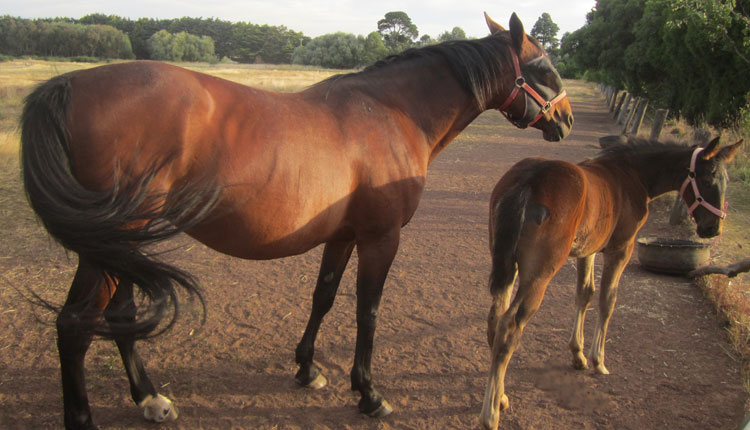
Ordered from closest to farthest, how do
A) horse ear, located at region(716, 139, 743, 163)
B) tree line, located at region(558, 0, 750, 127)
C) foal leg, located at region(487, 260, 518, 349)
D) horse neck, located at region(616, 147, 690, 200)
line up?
foal leg, located at region(487, 260, 518, 349)
horse ear, located at region(716, 139, 743, 163)
horse neck, located at region(616, 147, 690, 200)
tree line, located at region(558, 0, 750, 127)

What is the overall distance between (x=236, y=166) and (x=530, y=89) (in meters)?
1.97

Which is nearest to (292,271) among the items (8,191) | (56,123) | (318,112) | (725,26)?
(318,112)

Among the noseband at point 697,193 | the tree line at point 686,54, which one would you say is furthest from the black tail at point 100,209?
the tree line at point 686,54

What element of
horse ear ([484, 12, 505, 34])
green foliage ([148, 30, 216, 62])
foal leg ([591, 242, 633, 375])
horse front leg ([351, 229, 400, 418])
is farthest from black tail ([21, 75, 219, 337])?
green foliage ([148, 30, 216, 62])

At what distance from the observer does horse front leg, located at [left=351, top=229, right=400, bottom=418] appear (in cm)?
286

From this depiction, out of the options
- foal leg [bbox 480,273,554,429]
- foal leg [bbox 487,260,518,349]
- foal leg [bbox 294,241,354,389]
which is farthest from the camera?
foal leg [bbox 294,241,354,389]

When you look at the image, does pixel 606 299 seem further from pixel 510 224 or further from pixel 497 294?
pixel 510 224

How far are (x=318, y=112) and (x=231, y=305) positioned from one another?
2.38 meters

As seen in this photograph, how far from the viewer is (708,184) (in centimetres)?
352

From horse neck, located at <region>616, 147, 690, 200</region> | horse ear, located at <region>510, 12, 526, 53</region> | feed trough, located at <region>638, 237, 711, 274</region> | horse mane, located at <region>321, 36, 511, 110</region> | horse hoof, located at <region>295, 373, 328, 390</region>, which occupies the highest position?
horse ear, located at <region>510, 12, 526, 53</region>

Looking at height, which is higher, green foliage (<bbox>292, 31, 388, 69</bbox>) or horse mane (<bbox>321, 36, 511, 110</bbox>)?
green foliage (<bbox>292, 31, 388, 69</bbox>)

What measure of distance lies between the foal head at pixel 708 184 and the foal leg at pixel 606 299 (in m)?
0.60

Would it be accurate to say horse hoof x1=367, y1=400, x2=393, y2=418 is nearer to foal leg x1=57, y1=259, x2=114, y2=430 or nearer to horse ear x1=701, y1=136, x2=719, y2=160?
foal leg x1=57, y1=259, x2=114, y2=430

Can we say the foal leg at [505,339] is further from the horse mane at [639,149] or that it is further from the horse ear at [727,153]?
the horse ear at [727,153]
